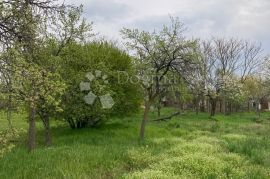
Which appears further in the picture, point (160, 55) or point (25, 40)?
point (160, 55)

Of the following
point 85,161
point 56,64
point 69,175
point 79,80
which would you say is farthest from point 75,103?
point 69,175

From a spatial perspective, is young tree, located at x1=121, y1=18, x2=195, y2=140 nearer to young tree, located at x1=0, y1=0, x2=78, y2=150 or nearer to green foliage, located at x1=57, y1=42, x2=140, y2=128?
green foliage, located at x1=57, y1=42, x2=140, y2=128

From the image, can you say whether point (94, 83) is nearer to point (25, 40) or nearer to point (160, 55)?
point (160, 55)

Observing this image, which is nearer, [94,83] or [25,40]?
[25,40]

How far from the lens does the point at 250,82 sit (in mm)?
79125

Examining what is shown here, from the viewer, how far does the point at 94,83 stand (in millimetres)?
27641

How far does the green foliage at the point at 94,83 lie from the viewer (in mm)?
25998

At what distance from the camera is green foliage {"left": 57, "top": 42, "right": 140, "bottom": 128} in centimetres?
2600

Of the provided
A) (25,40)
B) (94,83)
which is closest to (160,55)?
(94,83)

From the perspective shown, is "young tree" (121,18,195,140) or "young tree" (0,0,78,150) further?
"young tree" (121,18,195,140)

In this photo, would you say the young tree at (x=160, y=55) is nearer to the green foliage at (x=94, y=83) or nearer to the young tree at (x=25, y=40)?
the green foliage at (x=94, y=83)

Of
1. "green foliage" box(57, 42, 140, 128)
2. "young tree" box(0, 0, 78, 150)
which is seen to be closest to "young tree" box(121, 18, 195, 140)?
"green foliage" box(57, 42, 140, 128)

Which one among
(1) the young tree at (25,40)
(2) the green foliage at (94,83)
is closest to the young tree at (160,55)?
(2) the green foliage at (94,83)

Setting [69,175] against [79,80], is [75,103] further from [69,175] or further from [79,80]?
[69,175]
